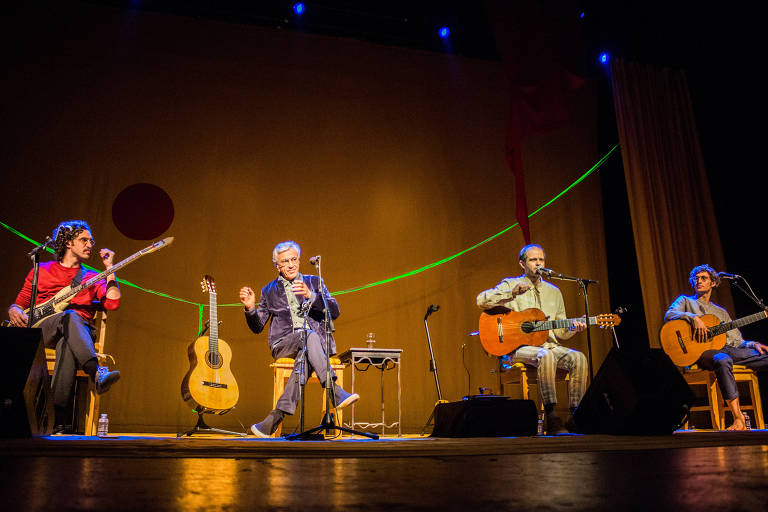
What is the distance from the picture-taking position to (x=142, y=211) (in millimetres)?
4918

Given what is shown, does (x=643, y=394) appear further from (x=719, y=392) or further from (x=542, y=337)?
(x=719, y=392)

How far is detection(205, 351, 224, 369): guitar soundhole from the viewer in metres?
3.87

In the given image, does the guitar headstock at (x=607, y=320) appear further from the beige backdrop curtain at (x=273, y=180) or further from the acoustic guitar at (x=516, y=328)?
the beige backdrop curtain at (x=273, y=180)

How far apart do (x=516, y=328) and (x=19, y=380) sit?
115 inches

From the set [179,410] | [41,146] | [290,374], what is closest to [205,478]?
[290,374]

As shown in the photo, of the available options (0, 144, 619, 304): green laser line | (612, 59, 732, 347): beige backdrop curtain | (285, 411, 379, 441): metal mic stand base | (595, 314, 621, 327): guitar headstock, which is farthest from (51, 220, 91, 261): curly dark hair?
(612, 59, 732, 347): beige backdrop curtain

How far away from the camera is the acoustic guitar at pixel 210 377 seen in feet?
12.3

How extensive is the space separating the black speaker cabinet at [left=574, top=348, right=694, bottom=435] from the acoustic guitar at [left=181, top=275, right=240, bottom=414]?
228cm

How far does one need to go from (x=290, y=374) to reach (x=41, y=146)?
2.83 metres

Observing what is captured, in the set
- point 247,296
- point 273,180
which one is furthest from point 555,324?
point 273,180

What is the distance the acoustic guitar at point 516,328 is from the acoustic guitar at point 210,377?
1.71 meters

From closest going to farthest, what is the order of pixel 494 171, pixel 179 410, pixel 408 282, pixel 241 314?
Answer: pixel 179 410 → pixel 241 314 → pixel 408 282 → pixel 494 171

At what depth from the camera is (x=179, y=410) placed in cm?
468

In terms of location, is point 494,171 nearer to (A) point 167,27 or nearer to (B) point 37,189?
(A) point 167,27
